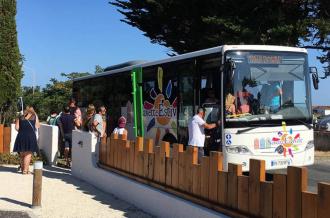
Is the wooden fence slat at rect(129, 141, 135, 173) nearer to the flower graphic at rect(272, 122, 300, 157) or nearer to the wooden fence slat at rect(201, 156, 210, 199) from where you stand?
the wooden fence slat at rect(201, 156, 210, 199)

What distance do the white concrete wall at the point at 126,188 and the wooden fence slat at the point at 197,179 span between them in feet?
0.62

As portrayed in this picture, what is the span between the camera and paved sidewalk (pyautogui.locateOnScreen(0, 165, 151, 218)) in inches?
332

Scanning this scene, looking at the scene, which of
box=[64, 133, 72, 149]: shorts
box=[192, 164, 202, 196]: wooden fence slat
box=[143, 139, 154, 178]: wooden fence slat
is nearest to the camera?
box=[192, 164, 202, 196]: wooden fence slat

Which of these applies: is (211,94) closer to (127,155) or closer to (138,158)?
(127,155)

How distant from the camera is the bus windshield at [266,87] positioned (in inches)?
426

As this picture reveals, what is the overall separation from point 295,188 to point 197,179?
2.19 metres

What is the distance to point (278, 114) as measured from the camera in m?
11.1

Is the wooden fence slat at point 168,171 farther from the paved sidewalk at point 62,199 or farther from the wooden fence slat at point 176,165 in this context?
the paved sidewalk at point 62,199

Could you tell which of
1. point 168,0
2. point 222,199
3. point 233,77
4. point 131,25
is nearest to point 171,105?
point 233,77

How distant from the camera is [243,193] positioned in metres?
6.22

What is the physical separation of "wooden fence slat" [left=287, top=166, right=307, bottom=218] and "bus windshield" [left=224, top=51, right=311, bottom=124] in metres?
5.27

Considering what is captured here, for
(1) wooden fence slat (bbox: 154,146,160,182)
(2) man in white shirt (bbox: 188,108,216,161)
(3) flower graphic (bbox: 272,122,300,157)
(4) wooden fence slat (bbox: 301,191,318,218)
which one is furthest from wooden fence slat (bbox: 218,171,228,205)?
(3) flower graphic (bbox: 272,122,300,157)

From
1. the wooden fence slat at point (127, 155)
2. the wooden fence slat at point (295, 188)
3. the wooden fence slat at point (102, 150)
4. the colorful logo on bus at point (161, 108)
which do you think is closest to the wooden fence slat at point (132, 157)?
the wooden fence slat at point (127, 155)

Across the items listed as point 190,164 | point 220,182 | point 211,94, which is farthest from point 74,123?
point 220,182
